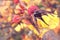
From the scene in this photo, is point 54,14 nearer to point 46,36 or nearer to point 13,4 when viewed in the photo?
point 46,36

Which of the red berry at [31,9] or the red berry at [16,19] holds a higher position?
the red berry at [31,9]

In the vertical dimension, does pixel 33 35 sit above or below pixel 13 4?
below

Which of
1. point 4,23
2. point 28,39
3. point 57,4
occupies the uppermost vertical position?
point 57,4

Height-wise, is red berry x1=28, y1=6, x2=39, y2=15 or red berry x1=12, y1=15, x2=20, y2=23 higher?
red berry x1=28, y1=6, x2=39, y2=15

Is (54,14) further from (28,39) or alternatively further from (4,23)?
(4,23)

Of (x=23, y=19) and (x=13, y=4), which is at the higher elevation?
(x=13, y=4)

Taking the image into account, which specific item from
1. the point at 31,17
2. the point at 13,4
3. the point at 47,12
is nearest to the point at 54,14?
the point at 47,12

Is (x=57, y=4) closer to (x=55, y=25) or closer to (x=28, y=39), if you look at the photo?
(x=55, y=25)

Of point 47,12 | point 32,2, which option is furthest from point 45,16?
point 32,2

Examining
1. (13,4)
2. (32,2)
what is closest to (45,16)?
(32,2)
